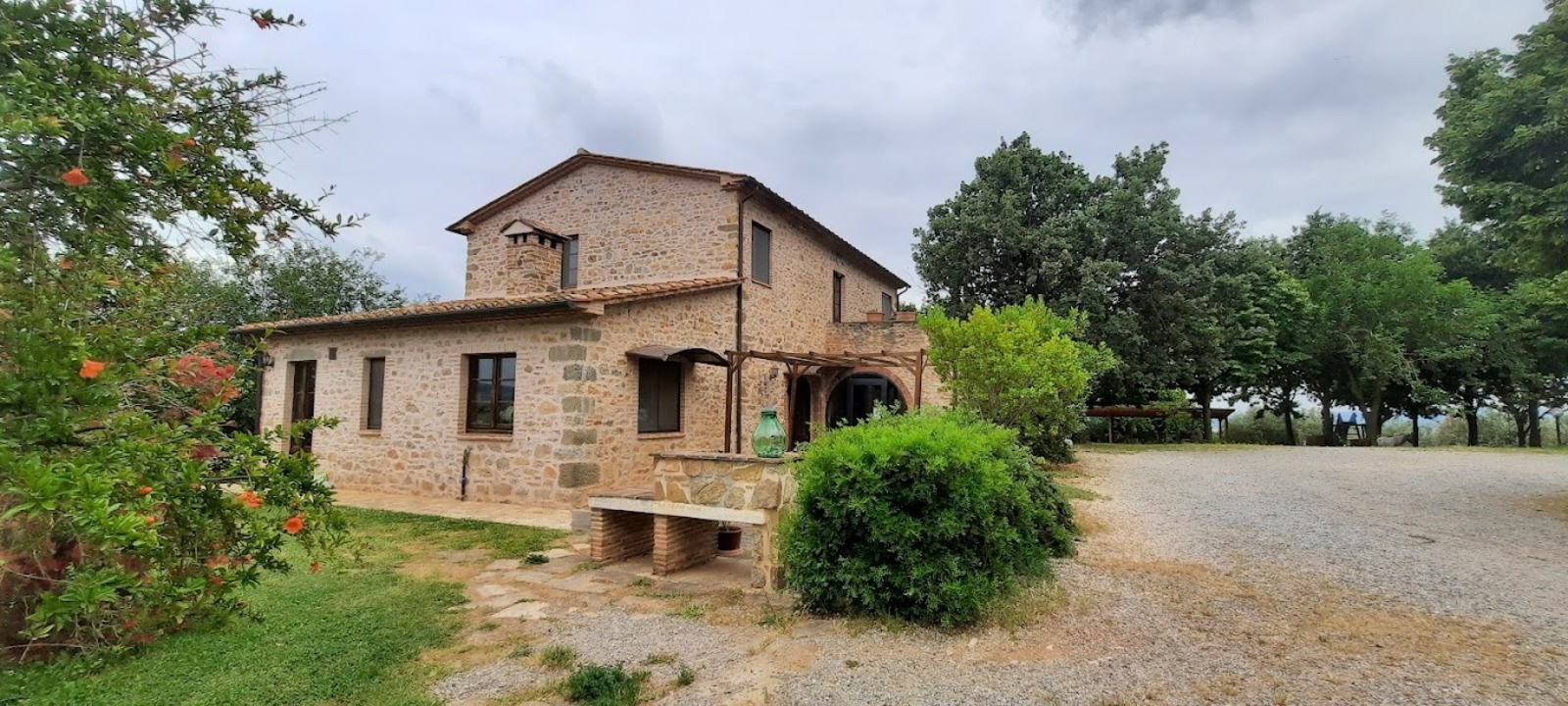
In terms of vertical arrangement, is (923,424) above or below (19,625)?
above

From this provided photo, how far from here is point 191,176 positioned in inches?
94.4

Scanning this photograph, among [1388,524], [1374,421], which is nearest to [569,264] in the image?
[1388,524]

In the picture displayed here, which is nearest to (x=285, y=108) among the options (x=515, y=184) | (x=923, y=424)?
(x=923, y=424)

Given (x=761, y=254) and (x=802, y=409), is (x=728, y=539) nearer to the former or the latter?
(x=761, y=254)

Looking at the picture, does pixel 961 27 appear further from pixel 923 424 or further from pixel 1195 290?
pixel 1195 290

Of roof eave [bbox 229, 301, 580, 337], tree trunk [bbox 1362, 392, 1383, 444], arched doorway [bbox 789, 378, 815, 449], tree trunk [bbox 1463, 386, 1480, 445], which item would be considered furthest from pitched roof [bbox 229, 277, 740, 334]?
tree trunk [bbox 1463, 386, 1480, 445]

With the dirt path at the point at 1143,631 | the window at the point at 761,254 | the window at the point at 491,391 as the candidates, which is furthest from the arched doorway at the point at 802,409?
the dirt path at the point at 1143,631

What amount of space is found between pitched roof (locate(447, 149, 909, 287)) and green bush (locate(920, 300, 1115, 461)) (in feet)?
14.7

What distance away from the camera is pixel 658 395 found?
37.4ft

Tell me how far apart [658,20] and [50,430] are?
8.06m

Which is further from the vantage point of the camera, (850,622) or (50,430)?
(850,622)

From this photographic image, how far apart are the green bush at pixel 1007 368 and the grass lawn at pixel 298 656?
7045mm

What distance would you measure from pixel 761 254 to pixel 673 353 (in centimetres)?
424

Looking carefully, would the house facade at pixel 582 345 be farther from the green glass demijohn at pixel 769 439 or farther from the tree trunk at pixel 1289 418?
the tree trunk at pixel 1289 418
